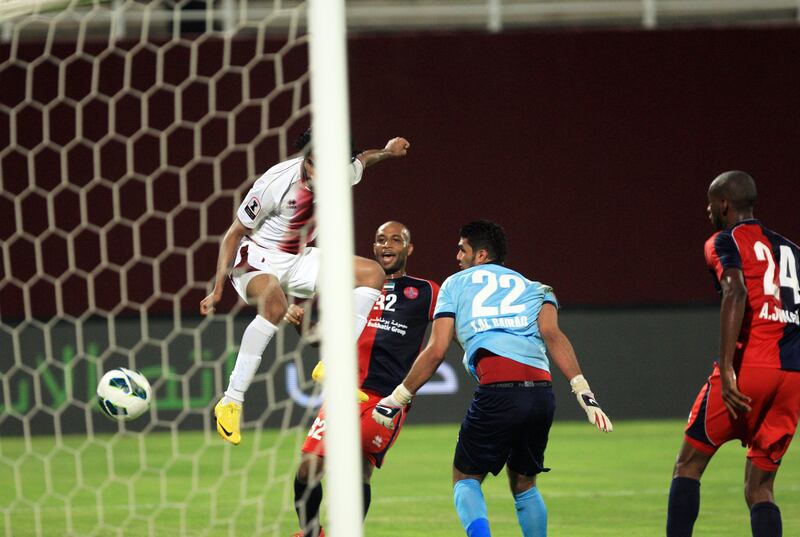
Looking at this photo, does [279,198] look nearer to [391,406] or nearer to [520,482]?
[391,406]

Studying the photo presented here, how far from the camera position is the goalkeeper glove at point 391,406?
16.8 ft

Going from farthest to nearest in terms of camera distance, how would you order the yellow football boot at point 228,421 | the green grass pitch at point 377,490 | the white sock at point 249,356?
the green grass pitch at point 377,490
the white sock at point 249,356
the yellow football boot at point 228,421

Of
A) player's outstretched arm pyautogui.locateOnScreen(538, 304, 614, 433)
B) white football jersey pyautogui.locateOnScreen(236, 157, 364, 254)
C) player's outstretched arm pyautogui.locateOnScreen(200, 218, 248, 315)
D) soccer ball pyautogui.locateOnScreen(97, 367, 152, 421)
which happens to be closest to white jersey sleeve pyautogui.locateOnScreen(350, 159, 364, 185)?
white football jersey pyautogui.locateOnScreen(236, 157, 364, 254)

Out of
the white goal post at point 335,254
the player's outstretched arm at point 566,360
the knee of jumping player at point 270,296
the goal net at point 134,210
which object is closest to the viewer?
the white goal post at point 335,254

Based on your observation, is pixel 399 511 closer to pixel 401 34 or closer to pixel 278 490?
pixel 278 490

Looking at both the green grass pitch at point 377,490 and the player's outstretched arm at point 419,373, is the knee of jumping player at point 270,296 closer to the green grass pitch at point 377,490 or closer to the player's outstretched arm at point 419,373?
the green grass pitch at point 377,490

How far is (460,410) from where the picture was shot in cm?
1311

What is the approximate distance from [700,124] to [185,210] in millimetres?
5744

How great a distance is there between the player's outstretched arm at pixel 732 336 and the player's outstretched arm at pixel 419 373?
44.1 inches

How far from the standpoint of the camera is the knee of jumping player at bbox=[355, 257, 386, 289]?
637cm

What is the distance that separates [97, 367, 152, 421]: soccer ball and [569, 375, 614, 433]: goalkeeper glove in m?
2.05

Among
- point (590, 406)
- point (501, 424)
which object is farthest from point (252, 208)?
point (590, 406)

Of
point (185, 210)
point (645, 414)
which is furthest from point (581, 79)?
point (185, 210)

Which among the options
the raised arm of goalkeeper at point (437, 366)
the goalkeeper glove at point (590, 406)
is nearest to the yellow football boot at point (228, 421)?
the raised arm of goalkeeper at point (437, 366)
